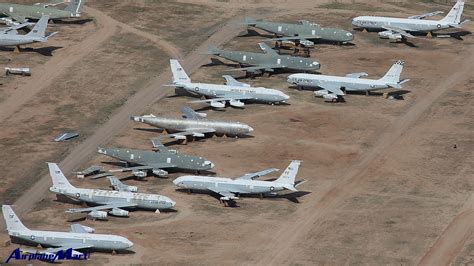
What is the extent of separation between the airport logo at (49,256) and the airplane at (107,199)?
10.8 meters

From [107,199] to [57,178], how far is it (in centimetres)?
696

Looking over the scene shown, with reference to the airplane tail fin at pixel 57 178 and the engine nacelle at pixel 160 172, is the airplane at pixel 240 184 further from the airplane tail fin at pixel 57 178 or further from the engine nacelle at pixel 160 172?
the airplane tail fin at pixel 57 178

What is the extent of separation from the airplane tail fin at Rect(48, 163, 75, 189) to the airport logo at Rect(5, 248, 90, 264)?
15707mm

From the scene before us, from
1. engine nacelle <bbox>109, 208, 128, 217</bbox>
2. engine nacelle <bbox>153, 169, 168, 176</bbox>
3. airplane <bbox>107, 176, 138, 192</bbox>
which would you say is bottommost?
engine nacelle <bbox>109, 208, 128, 217</bbox>

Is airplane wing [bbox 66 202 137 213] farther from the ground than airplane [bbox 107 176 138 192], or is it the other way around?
airplane [bbox 107 176 138 192]

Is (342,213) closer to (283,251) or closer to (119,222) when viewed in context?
(283,251)

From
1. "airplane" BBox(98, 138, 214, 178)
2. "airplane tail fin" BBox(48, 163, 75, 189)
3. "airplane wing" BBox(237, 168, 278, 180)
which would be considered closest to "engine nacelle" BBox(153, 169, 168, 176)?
"airplane" BBox(98, 138, 214, 178)

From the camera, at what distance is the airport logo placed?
17475 cm

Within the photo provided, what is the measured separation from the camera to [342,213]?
191 meters

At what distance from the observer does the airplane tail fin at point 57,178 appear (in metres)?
188

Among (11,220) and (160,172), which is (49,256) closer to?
(11,220)

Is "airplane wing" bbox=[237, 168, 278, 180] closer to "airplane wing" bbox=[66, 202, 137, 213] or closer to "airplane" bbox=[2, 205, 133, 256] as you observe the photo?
"airplane wing" bbox=[66, 202, 137, 213]

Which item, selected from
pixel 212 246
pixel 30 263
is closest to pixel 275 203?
pixel 212 246

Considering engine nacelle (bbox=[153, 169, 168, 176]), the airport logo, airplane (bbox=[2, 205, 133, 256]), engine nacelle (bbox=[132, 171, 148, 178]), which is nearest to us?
the airport logo
